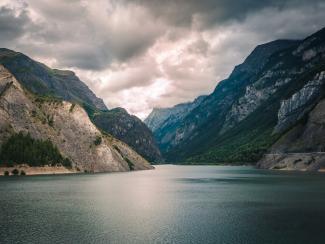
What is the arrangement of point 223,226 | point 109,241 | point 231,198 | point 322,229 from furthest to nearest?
point 231,198, point 223,226, point 322,229, point 109,241

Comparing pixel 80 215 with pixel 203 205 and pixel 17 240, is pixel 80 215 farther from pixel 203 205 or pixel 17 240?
pixel 203 205

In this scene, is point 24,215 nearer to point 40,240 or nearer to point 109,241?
point 40,240

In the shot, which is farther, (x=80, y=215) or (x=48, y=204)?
(x=48, y=204)

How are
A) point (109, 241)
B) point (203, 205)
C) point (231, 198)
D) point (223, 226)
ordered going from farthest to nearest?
1. point (231, 198)
2. point (203, 205)
3. point (223, 226)
4. point (109, 241)

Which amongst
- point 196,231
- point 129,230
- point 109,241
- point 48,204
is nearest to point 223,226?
point 196,231

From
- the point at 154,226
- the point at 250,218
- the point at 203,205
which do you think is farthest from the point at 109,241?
the point at 203,205

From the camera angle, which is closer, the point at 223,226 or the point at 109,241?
the point at 109,241

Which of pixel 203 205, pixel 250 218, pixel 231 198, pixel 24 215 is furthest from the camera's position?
pixel 231 198

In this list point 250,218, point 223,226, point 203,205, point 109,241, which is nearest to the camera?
point 109,241
